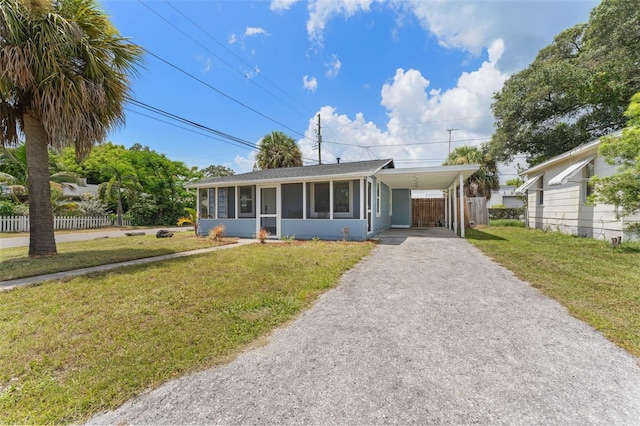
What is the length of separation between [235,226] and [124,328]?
978 cm

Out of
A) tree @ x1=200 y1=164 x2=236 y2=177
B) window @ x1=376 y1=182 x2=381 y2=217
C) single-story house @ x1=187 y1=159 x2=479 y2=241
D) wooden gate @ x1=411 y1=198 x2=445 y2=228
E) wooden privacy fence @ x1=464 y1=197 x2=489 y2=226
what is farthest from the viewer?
tree @ x1=200 y1=164 x2=236 y2=177

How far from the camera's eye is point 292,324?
3309 millimetres

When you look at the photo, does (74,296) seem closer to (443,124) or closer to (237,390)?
(237,390)

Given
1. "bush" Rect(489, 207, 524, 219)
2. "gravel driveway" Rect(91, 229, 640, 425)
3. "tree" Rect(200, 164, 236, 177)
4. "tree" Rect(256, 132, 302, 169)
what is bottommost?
"gravel driveway" Rect(91, 229, 640, 425)

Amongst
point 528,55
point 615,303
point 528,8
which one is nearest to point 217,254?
point 615,303

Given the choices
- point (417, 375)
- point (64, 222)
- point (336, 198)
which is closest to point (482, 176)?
point (336, 198)

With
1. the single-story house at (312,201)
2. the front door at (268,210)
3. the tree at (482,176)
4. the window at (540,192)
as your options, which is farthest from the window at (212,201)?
the tree at (482,176)

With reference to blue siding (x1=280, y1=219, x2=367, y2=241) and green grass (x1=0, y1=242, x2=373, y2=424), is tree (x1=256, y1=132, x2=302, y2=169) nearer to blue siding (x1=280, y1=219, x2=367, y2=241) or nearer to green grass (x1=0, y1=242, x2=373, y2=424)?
blue siding (x1=280, y1=219, x2=367, y2=241)

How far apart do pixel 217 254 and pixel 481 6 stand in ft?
40.3

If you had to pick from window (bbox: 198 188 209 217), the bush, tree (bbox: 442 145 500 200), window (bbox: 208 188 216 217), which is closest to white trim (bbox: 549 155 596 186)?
tree (bbox: 442 145 500 200)

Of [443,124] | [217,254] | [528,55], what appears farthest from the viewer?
[443,124]

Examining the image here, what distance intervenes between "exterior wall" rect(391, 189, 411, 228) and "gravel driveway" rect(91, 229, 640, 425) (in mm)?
14021

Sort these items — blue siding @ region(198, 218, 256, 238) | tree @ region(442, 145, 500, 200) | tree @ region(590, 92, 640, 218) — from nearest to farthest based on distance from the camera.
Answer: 1. tree @ region(590, 92, 640, 218)
2. blue siding @ region(198, 218, 256, 238)
3. tree @ region(442, 145, 500, 200)

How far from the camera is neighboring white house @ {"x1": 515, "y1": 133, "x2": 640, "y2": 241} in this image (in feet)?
30.0
